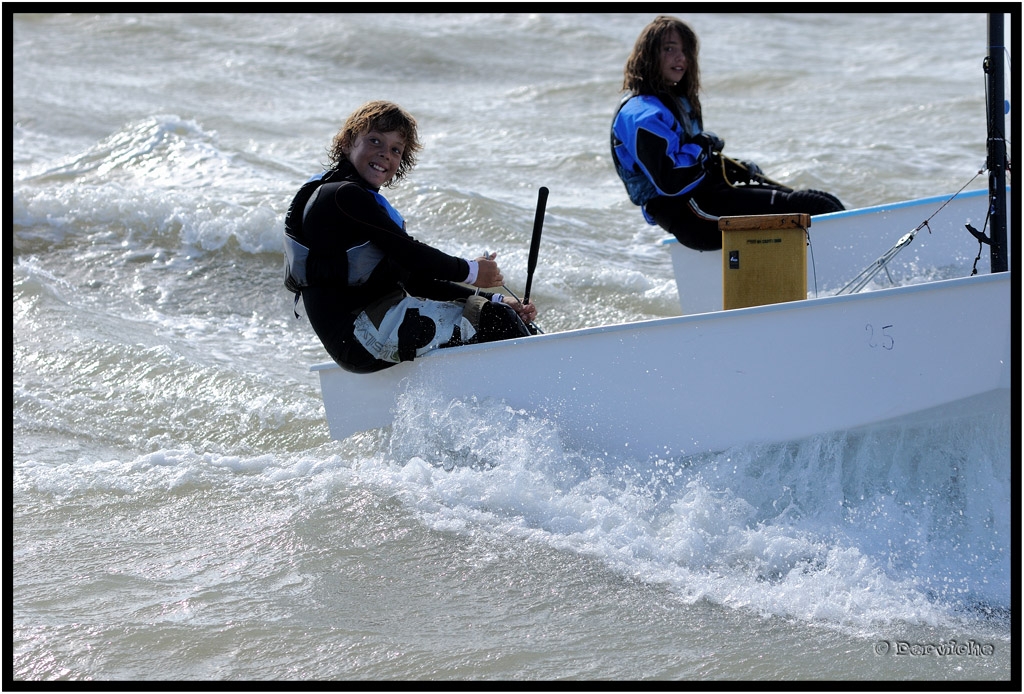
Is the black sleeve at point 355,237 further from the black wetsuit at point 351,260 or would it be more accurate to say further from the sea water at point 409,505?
the sea water at point 409,505

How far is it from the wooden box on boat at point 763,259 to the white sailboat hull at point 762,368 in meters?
0.46

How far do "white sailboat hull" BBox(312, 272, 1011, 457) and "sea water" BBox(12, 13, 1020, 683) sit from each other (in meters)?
0.07

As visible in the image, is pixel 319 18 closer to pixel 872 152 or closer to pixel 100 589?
pixel 872 152

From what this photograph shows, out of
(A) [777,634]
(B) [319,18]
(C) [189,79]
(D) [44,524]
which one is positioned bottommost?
(A) [777,634]

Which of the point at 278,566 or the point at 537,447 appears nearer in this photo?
the point at 278,566

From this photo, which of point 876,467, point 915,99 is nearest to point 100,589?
point 876,467

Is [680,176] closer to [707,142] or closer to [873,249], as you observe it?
[707,142]

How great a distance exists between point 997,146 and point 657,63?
4.27 ft

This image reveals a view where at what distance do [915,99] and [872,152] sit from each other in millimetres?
2366

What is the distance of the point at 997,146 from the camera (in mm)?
3141

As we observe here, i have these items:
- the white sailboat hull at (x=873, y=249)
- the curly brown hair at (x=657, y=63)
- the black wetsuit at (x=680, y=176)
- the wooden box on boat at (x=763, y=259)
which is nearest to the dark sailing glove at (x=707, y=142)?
the black wetsuit at (x=680, y=176)

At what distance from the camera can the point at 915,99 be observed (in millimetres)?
10453

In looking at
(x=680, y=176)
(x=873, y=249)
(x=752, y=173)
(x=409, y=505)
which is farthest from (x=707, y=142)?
(x=409, y=505)

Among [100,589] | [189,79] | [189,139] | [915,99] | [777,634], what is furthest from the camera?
[189,79]
